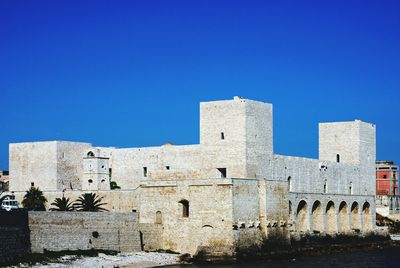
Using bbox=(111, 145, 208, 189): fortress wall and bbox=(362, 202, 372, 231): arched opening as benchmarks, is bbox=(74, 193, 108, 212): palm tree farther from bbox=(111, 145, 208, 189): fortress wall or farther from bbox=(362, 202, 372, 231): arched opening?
bbox=(362, 202, 372, 231): arched opening

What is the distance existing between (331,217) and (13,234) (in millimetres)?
26482

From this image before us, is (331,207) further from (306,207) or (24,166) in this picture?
(24,166)

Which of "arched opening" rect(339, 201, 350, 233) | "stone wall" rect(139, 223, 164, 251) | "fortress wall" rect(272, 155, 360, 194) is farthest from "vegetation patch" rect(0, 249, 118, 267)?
"arched opening" rect(339, 201, 350, 233)

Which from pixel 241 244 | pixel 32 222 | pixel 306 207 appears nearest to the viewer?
pixel 32 222

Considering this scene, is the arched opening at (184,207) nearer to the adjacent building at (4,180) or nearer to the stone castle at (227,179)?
the stone castle at (227,179)

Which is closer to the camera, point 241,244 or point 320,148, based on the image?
point 241,244

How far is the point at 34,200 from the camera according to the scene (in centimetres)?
5338

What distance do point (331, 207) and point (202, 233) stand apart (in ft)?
50.9

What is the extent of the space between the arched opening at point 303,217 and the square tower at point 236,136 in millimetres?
4160

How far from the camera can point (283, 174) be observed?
55.2m

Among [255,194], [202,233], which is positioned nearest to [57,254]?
[202,233]

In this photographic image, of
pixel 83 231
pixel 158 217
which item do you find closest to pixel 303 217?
pixel 158 217

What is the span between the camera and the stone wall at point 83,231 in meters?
40.2

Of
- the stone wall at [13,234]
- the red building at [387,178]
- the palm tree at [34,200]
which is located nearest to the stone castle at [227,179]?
the palm tree at [34,200]
